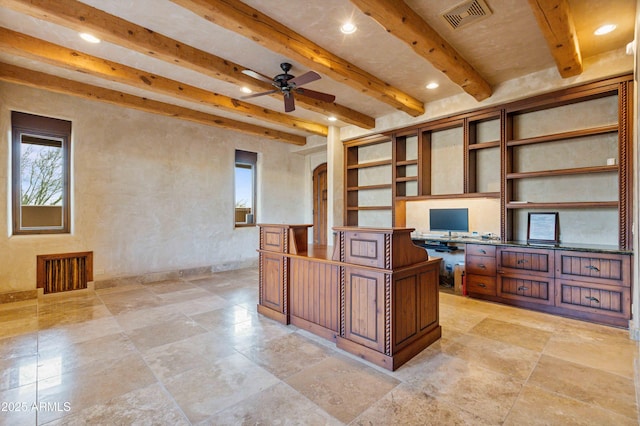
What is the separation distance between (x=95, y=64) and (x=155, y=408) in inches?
149

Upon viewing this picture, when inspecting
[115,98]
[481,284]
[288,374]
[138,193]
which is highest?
[115,98]

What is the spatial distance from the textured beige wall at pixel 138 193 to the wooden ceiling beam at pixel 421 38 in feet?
15.0

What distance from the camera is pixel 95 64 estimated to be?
359cm

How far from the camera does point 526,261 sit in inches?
151

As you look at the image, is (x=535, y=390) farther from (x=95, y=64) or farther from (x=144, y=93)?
(x=144, y=93)

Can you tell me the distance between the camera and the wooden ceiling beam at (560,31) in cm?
243

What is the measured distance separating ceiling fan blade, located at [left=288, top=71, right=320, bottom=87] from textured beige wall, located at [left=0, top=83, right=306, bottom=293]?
11.0ft

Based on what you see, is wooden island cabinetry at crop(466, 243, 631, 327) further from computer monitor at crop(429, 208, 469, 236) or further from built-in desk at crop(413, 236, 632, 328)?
computer monitor at crop(429, 208, 469, 236)

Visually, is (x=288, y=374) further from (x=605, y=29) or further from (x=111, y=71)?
(x=605, y=29)

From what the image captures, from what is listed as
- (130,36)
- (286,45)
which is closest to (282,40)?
(286,45)

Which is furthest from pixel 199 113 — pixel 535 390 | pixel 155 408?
pixel 535 390

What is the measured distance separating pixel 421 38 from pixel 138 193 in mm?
4989

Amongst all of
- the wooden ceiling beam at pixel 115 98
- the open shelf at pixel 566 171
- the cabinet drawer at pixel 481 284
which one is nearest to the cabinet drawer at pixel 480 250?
the cabinet drawer at pixel 481 284

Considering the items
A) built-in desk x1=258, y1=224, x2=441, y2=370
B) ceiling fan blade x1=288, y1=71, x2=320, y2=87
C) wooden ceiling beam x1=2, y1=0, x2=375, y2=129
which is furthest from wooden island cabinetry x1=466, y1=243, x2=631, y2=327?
wooden ceiling beam x1=2, y1=0, x2=375, y2=129
